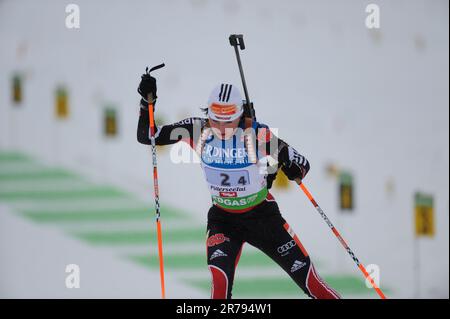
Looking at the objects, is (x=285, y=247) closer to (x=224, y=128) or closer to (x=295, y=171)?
(x=295, y=171)

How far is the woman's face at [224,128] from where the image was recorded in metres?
4.75

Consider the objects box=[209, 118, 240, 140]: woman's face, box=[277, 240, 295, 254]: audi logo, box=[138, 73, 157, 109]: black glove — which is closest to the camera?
box=[209, 118, 240, 140]: woman's face

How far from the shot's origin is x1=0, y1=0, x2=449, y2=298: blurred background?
7.99 m

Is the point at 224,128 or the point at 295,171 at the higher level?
the point at 224,128

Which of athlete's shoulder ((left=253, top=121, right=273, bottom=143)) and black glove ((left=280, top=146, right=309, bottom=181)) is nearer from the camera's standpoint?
athlete's shoulder ((left=253, top=121, right=273, bottom=143))

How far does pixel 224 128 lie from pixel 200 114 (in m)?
3.84

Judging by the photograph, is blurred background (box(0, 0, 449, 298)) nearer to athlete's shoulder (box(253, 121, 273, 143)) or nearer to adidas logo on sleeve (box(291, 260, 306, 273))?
adidas logo on sleeve (box(291, 260, 306, 273))

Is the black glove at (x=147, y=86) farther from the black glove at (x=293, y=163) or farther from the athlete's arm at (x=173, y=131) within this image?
the black glove at (x=293, y=163)

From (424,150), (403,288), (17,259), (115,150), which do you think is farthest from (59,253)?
(424,150)

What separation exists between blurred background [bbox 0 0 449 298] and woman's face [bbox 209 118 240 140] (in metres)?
2.97

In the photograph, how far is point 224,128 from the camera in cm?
477

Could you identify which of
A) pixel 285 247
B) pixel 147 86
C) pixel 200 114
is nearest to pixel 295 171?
pixel 285 247

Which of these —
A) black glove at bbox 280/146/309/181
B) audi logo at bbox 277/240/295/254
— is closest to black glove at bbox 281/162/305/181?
black glove at bbox 280/146/309/181

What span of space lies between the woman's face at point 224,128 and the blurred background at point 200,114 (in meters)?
2.97
